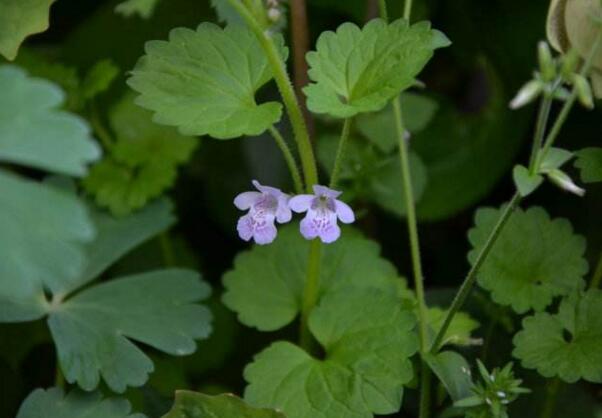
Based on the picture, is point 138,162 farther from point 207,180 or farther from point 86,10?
point 86,10

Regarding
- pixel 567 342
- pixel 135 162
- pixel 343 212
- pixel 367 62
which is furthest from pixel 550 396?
pixel 135 162

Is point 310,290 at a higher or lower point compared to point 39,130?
lower

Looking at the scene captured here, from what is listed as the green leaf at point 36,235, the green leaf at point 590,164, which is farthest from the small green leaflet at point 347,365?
the green leaf at point 36,235

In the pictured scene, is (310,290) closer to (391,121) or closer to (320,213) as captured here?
(320,213)

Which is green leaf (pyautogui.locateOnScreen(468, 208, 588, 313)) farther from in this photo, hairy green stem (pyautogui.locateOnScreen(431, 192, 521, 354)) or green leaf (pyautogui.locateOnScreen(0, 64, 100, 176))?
green leaf (pyautogui.locateOnScreen(0, 64, 100, 176))

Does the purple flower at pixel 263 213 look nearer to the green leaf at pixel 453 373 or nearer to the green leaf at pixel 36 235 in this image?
the green leaf at pixel 453 373

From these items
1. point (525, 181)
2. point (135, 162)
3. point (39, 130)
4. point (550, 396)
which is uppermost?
point (39, 130)

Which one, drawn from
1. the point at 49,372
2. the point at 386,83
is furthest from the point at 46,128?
the point at 49,372
